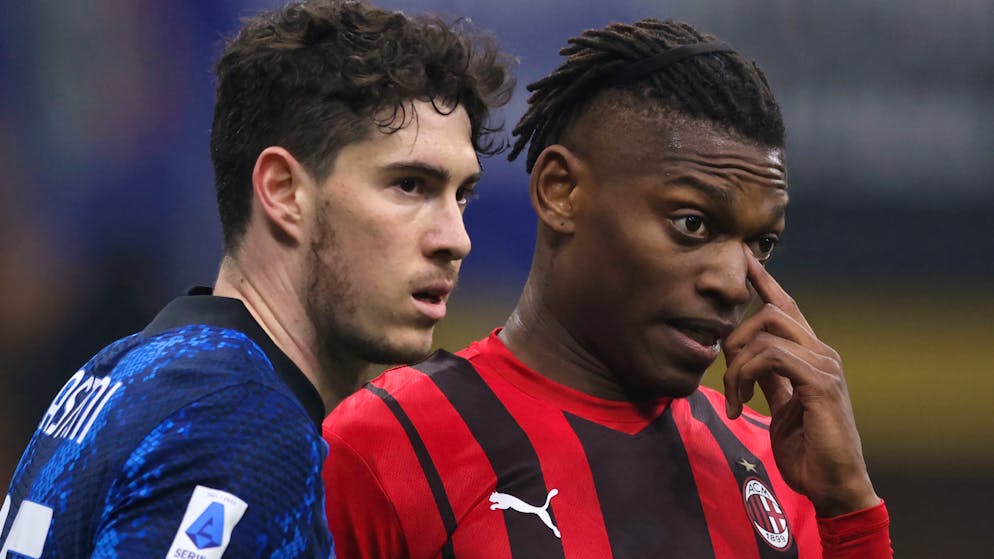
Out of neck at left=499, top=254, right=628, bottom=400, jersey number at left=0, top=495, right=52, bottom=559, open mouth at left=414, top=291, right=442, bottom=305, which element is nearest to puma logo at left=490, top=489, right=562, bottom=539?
neck at left=499, top=254, right=628, bottom=400

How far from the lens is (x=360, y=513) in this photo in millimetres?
1797

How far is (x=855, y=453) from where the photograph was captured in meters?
1.91

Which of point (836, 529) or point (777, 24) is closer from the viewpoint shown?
point (836, 529)

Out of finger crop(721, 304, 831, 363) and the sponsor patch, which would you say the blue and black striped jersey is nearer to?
the sponsor patch

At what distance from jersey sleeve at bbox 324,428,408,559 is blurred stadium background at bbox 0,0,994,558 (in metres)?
2.10

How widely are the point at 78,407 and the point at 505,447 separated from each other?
75 cm

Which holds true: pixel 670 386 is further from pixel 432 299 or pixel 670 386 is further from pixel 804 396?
pixel 432 299

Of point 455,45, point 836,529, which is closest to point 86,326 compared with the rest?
point 455,45

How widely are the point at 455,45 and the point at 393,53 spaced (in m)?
0.13

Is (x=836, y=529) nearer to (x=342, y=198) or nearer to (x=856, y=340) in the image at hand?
(x=342, y=198)

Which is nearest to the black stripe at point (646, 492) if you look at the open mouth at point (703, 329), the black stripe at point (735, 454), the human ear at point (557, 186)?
the black stripe at point (735, 454)

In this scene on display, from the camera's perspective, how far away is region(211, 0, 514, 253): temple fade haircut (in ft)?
5.37

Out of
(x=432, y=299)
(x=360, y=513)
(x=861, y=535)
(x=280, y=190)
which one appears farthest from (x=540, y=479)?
(x=280, y=190)

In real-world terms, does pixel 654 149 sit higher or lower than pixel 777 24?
lower
